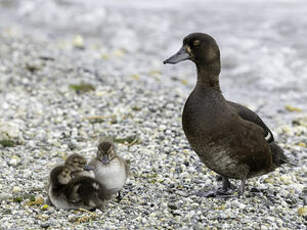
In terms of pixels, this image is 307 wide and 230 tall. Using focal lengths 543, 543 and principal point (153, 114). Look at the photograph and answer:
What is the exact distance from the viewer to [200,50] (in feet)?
19.9

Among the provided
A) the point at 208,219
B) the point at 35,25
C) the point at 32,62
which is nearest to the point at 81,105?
the point at 32,62

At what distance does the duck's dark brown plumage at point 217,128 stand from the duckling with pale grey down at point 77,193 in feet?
3.77

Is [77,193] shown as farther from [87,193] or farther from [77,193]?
[87,193]

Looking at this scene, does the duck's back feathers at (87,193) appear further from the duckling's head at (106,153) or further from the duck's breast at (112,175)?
the duckling's head at (106,153)

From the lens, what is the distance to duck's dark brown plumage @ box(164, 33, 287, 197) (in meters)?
5.77

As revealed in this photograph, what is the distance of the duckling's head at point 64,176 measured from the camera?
18.9ft

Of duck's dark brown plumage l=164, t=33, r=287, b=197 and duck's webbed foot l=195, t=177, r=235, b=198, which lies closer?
duck's dark brown plumage l=164, t=33, r=287, b=197

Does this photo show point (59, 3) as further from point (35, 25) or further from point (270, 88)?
point (270, 88)

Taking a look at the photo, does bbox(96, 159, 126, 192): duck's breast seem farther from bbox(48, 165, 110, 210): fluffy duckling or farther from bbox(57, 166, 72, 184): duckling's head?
bbox(57, 166, 72, 184): duckling's head

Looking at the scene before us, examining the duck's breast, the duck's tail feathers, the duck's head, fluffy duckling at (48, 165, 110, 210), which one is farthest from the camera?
the duck's tail feathers

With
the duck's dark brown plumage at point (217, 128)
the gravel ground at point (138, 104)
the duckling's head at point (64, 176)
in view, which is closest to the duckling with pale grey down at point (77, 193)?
the duckling's head at point (64, 176)

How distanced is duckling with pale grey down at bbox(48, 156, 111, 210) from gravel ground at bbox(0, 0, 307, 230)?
10cm

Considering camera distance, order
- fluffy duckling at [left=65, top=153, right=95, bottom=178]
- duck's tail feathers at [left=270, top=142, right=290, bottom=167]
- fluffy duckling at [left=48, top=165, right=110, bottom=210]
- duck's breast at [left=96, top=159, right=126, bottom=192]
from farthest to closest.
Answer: duck's tail feathers at [left=270, top=142, right=290, bottom=167] → fluffy duckling at [left=65, top=153, right=95, bottom=178] → duck's breast at [left=96, top=159, right=126, bottom=192] → fluffy duckling at [left=48, top=165, right=110, bottom=210]

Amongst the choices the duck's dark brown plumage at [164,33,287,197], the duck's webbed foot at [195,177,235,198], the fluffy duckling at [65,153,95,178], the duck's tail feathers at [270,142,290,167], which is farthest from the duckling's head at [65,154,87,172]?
the duck's tail feathers at [270,142,290,167]
